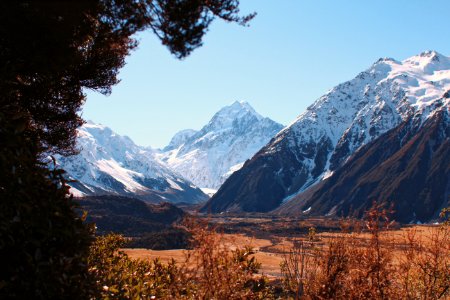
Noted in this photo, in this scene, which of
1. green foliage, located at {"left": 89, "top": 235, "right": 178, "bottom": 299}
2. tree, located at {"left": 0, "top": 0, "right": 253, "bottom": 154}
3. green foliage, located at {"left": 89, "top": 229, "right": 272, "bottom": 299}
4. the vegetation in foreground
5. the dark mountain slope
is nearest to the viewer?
green foliage, located at {"left": 89, "top": 235, "right": 178, "bottom": 299}

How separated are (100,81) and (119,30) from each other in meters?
4.18

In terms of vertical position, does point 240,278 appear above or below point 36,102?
below

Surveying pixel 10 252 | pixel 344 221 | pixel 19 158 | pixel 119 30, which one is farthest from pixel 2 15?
pixel 344 221

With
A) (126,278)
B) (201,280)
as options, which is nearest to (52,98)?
(126,278)

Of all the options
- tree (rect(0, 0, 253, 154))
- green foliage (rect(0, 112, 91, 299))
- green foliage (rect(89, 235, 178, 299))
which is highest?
tree (rect(0, 0, 253, 154))

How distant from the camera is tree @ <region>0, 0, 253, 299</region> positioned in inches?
239

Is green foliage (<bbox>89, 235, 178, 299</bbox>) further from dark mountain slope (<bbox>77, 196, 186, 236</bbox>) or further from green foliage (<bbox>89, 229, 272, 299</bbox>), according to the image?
dark mountain slope (<bbox>77, 196, 186, 236</bbox>)

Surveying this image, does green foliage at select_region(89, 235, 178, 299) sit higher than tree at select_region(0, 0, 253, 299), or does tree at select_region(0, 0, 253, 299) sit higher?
tree at select_region(0, 0, 253, 299)

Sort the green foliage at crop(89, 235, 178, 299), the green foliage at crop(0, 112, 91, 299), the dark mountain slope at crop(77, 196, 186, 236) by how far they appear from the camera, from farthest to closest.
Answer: the dark mountain slope at crop(77, 196, 186, 236) < the green foliage at crop(89, 235, 178, 299) < the green foliage at crop(0, 112, 91, 299)

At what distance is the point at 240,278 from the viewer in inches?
368

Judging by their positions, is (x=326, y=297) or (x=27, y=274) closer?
(x=27, y=274)

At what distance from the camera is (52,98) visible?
53.2 feet

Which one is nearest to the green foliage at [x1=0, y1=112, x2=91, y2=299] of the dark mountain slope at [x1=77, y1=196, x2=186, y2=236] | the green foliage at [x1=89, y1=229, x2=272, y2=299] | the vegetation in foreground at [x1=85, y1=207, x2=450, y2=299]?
the vegetation in foreground at [x1=85, y1=207, x2=450, y2=299]

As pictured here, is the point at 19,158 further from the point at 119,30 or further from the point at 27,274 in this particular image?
the point at 119,30
